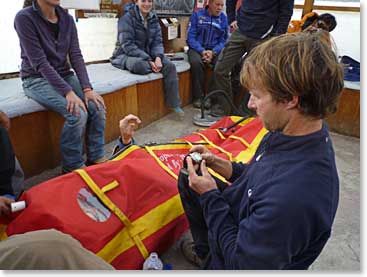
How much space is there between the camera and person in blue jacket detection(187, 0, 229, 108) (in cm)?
257

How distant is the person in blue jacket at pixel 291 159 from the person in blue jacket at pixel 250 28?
1.56 meters

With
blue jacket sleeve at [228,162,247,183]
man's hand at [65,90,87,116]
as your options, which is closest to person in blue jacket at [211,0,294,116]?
man's hand at [65,90,87,116]

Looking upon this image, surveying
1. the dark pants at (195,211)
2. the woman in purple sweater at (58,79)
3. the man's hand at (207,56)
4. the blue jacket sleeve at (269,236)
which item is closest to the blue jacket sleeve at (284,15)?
the man's hand at (207,56)

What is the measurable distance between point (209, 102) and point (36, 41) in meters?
1.42

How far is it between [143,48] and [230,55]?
62cm

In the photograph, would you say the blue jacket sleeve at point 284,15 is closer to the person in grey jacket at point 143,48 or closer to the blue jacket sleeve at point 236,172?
the person in grey jacket at point 143,48

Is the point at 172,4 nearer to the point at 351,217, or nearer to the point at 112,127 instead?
the point at 112,127

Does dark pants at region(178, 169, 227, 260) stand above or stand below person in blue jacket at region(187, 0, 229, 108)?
below

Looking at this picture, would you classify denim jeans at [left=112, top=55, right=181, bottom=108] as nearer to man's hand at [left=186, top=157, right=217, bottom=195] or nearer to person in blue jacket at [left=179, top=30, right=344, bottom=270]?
man's hand at [left=186, top=157, right=217, bottom=195]

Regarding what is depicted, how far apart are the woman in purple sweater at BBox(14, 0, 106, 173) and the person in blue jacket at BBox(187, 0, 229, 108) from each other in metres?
1.19

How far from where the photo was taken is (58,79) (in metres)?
1.42

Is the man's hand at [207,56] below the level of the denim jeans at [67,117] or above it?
above

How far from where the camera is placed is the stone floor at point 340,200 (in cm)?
107

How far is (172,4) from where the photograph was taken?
2861 millimetres
